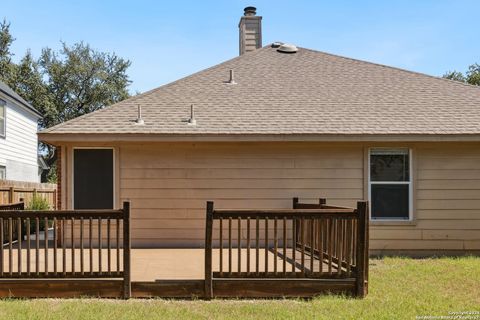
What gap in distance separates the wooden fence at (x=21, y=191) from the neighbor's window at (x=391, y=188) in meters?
9.34

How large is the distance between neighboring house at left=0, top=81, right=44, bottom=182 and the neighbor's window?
1467cm

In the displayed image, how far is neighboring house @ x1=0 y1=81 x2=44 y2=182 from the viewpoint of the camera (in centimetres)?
1898

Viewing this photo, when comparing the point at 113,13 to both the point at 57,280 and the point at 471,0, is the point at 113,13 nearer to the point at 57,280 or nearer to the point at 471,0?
the point at 471,0

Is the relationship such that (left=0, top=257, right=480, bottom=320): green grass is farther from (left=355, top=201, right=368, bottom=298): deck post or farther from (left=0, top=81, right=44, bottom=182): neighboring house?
(left=0, top=81, right=44, bottom=182): neighboring house

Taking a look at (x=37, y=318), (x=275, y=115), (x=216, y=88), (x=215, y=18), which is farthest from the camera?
(x=215, y=18)

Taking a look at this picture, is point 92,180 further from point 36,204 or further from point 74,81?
point 74,81

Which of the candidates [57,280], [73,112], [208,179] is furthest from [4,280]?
[73,112]

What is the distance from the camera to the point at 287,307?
18.2 feet

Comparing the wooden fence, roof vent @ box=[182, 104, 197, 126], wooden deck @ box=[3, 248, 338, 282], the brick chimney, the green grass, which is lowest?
the green grass

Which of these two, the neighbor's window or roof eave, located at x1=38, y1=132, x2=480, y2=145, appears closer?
roof eave, located at x1=38, y1=132, x2=480, y2=145

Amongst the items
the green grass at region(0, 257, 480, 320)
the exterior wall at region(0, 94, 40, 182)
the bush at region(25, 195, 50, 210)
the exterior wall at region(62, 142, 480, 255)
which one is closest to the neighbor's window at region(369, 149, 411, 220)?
the exterior wall at region(62, 142, 480, 255)

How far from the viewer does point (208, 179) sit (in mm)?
9656

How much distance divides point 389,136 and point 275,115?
233 centimetres

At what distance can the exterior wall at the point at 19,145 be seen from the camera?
19.4 meters
